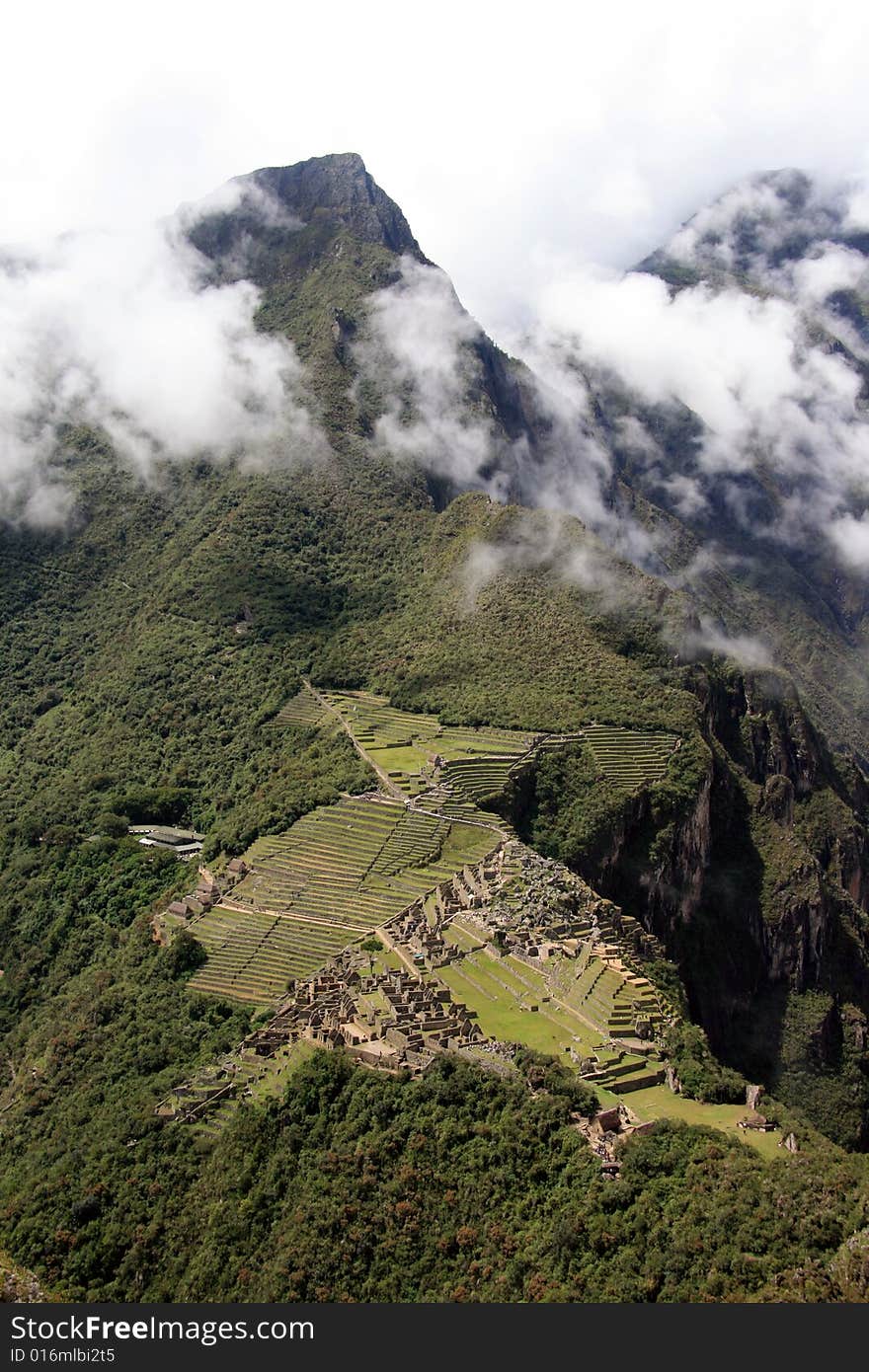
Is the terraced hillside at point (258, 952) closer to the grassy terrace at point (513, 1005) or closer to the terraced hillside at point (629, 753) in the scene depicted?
the grassy terrace at point (513, 1005)

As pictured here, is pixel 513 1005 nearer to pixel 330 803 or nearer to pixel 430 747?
pixel 330 803

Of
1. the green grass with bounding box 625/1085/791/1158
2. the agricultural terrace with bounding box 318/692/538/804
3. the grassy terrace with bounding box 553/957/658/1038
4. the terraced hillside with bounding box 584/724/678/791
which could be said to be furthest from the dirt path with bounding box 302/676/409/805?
the green grass with bounding box 625/1085/791/1158

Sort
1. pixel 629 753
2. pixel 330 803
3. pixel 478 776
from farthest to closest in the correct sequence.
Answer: pixel 629 753, pixel 478 776, pixel 330 803

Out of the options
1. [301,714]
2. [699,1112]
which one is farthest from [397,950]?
[301,714]

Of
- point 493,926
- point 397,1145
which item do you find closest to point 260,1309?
point 397,1145

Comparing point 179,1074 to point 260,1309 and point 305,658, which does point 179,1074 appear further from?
point 305,658

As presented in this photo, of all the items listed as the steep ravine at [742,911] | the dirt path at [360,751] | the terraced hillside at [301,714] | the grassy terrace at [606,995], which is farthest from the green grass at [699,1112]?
the terraced hillside at [301,714]
